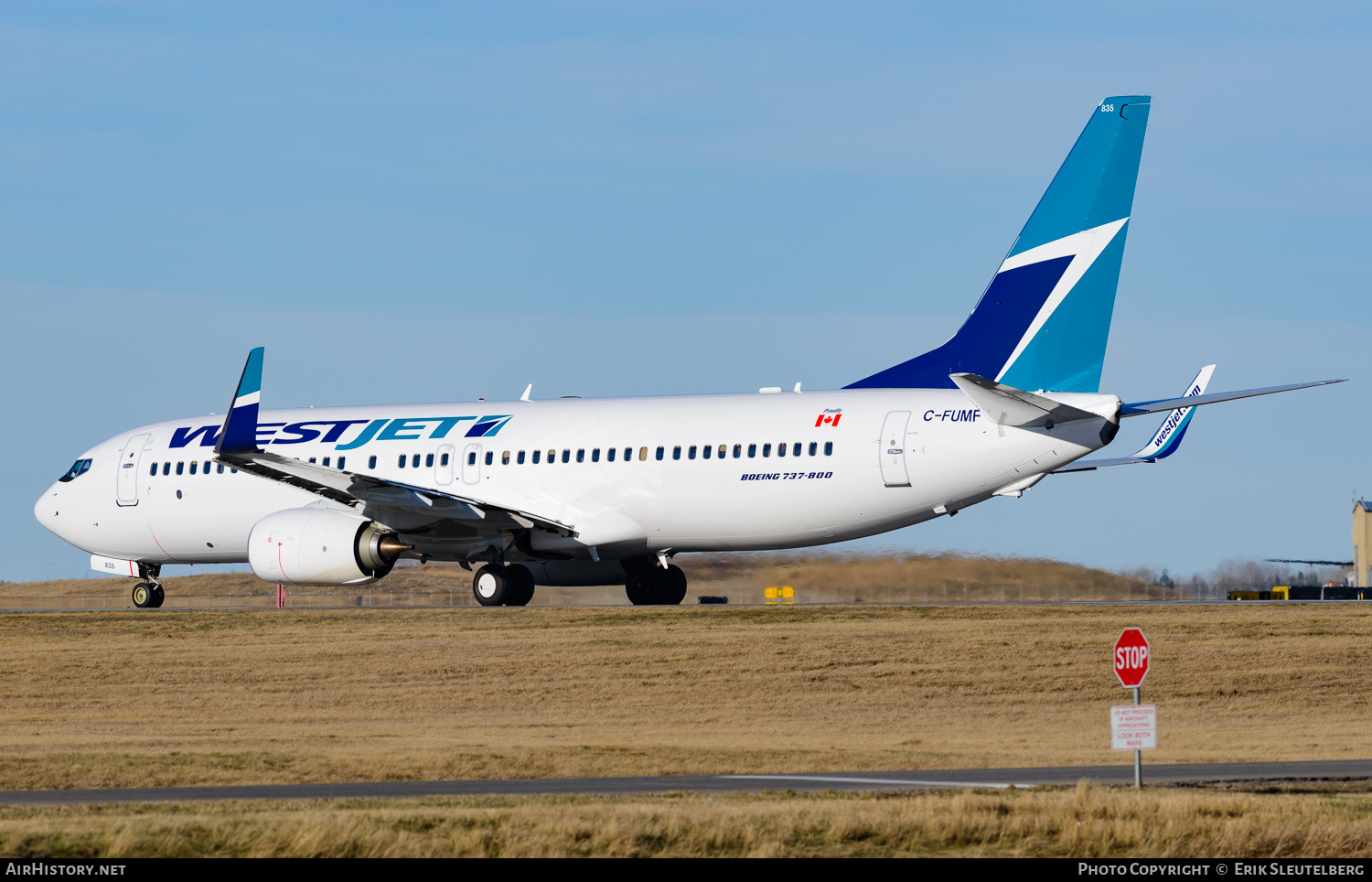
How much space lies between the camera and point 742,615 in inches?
1487

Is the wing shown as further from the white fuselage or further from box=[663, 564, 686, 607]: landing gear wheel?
box=[663, 564, 686, 607]: landing gear wheel

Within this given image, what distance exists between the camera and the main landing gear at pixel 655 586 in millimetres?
40469

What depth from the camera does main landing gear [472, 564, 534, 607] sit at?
3959 centimetres

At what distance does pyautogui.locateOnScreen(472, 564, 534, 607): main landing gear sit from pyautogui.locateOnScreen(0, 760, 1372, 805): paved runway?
18639 mm

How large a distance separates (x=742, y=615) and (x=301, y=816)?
23019mm

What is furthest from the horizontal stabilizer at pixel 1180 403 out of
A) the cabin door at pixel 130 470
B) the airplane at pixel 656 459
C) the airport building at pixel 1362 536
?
the airport building at pixel 1362 536

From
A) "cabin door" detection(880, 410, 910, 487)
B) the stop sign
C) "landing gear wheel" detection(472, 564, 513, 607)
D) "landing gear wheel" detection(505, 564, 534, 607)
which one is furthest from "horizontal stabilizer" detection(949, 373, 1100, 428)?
the stop sign

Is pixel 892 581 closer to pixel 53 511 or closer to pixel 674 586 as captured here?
pixel 674 586

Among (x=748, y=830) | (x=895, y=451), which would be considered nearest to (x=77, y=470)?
(x=895, y=451)

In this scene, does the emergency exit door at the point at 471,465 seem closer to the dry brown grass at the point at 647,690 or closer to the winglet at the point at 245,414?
the dry brown grass at the point at 647,690

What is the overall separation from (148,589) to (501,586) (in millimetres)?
11333

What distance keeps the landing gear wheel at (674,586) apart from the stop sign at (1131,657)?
2198 cm

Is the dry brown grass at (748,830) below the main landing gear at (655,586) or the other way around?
below

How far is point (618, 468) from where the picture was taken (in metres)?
37.8
